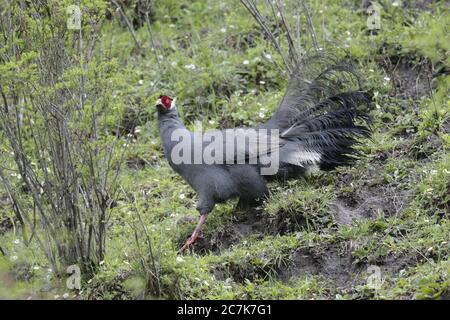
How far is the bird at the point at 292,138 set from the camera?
7.30m

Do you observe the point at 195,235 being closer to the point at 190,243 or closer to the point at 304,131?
the point at 190,243

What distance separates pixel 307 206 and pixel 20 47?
9.25 feet

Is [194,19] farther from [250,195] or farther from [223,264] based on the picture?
[223,264]

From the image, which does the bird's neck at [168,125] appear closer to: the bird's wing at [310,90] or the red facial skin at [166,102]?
the red facial skin at [166,102]

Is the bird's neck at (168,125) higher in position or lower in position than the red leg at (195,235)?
higher

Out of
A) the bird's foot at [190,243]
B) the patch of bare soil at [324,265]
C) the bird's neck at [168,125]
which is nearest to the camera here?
the patch of bare soil at [324,265]

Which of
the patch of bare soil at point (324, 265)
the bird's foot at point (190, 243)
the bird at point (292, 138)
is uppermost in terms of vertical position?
the bird at point (292, 138)

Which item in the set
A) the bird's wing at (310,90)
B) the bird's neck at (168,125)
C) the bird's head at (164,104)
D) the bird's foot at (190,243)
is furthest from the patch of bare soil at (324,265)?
the bird's head at (164,104)

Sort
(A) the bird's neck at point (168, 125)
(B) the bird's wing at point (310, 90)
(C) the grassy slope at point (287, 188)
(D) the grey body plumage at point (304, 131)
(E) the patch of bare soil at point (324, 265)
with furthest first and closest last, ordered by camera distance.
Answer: (B) the bird's wing at point (310, 90), (A) the bird's neck at point (168, 125), (D) the grey body plumage at point (304, 131), (E) the patch of bare soil at point (324, 265), (C) the grassy slope at point (287, 188)

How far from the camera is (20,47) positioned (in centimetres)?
632

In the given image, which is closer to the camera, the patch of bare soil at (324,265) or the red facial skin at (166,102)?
the patch of bare soil at (324,265)

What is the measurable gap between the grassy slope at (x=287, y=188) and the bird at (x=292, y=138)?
8.0 inches

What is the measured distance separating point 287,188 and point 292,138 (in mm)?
528
